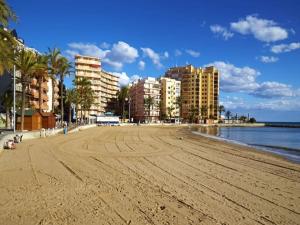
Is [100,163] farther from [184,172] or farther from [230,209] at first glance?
[230,209]

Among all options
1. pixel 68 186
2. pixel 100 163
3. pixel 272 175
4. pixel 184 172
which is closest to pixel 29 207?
pixel 68 186

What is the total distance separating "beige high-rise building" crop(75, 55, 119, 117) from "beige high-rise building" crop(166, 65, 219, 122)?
134 feet

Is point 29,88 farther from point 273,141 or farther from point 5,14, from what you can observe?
point 5,14

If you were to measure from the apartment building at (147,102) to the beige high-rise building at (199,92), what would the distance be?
18225 millimetres

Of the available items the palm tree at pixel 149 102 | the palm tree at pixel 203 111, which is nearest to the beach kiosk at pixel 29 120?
the palm tree at pixel 149 102

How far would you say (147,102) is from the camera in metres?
159

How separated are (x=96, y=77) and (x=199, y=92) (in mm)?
59758

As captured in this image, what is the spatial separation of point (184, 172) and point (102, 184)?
4938 mm

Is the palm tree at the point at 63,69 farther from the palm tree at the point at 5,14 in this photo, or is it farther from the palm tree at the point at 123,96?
the palm tree at the point at 123,96

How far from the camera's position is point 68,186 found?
12898 mm

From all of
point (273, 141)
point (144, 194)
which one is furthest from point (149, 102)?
point (144, 194)

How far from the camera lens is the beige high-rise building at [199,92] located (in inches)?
7293

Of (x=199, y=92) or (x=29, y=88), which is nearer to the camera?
(x=29, y=88)

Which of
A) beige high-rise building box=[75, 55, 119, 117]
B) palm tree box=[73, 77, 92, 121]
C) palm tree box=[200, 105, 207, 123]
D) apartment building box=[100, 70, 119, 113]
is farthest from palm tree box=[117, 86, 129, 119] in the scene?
palm tree box=[73, 77, 92, 121]
